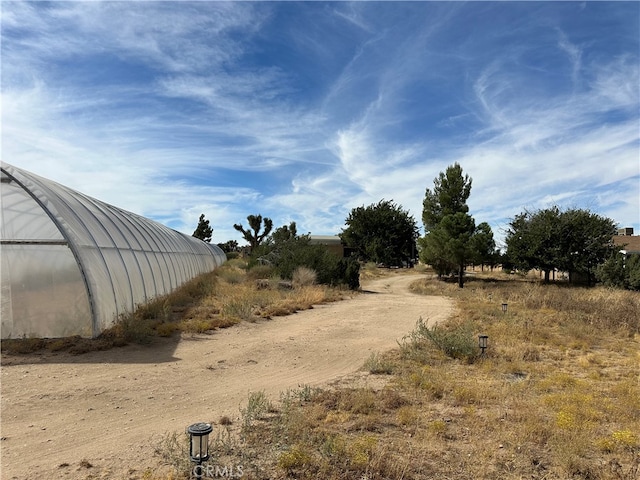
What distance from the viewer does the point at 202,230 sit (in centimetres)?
6338

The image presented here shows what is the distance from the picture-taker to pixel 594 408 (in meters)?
5.87

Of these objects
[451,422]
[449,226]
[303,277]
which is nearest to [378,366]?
[451,422]

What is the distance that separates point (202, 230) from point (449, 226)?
42375 millimetres

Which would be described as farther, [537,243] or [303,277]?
[537,243]

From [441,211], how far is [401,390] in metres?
32.2

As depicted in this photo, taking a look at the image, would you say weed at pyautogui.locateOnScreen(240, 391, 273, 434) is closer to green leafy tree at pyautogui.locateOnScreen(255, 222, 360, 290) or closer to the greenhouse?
the greenhouse

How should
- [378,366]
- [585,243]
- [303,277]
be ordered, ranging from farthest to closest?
[585,243]
[303,277]
[378,366]

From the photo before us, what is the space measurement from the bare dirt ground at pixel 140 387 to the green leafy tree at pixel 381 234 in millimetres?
40498

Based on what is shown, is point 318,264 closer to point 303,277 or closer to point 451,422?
point 303,277

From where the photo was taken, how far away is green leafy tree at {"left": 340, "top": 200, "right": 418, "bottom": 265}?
52188mm

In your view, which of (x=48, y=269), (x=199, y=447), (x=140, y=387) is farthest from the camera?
(x=48, y=269)

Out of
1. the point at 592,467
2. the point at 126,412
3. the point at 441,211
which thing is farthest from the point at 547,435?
the point at 441,211

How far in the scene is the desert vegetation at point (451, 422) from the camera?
13.8ft

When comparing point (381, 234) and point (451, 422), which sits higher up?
point (381, 234)
